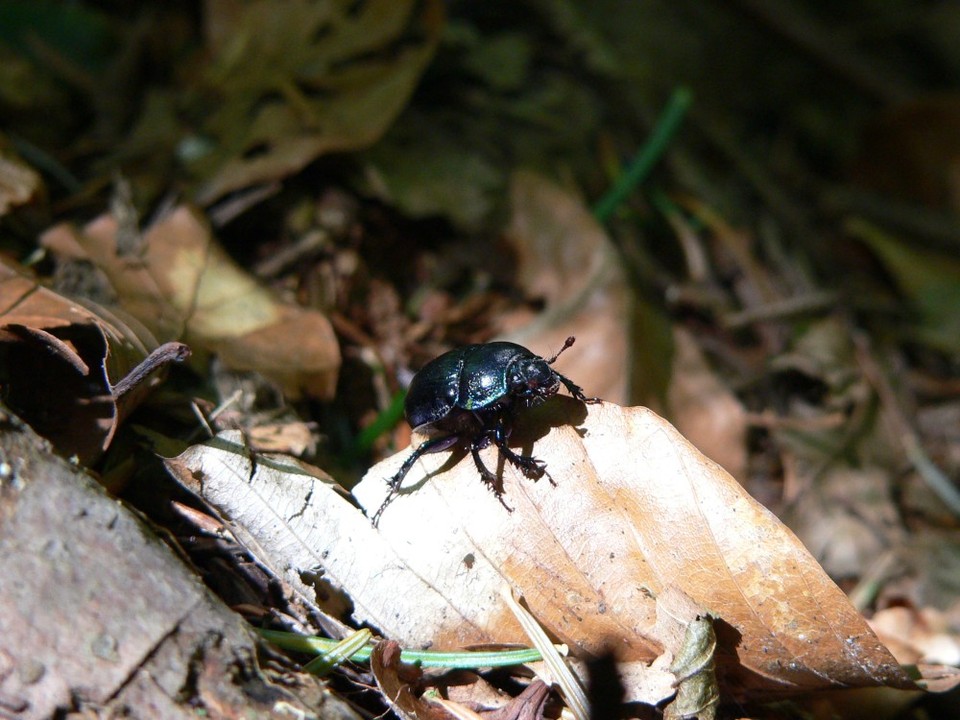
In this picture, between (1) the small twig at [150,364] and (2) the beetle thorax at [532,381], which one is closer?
(1) the small twig at [150,364]

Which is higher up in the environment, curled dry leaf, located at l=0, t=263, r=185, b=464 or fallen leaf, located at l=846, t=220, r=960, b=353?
curled dry leaf, located at l=0, t=263, r=185, b=464

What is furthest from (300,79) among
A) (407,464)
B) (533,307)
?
(407,464)

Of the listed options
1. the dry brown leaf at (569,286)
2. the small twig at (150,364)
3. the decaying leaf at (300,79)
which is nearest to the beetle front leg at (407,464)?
the small twig at (150,364)

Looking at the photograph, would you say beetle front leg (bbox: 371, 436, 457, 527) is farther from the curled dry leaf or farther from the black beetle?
the curled dry leaf

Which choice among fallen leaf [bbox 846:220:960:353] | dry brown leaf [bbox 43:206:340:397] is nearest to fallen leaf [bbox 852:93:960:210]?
fallen leaf [bbox 846:220:960:353]

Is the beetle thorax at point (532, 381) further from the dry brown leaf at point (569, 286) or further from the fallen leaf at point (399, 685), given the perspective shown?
the fallen leaf at point (399, 685)

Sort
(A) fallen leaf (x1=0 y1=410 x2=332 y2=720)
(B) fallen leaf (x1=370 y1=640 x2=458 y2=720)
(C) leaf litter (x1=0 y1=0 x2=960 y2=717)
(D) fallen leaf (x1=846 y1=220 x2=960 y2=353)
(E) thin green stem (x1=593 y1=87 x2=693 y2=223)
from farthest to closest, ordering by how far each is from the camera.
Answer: (D) fallen leaf (x1=846 y1=220 x2=960 y2=353)
(E) thin green stem (x1=593 y1=87 x2=693 y2=223)
(C) leaf litter (x1=0 y1=0 x2=960 y2=717)
(B) fallen leaf (x1=370 y1=640 x2=458 y2=720)
(A) fallen leaf (x1=0 y1=410 x2=332 y2=720)

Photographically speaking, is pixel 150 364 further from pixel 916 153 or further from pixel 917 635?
pixel 916 153
